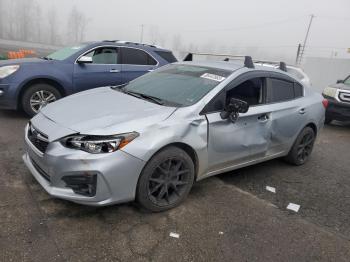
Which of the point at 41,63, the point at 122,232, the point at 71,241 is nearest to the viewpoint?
the point at 71,241

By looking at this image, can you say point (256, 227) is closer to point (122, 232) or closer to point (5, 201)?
point (122, 232)

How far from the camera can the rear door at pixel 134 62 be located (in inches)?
274

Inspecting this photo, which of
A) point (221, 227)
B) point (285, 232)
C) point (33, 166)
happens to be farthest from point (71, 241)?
point (285, 232)

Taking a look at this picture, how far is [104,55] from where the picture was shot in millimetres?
6793

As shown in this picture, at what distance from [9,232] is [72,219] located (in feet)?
1.71

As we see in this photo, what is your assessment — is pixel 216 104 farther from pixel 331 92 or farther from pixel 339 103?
pixel 331 92

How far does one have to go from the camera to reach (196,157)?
11.3 ft

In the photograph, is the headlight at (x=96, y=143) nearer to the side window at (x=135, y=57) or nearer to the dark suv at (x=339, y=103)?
the side window at (x=135, y=57)

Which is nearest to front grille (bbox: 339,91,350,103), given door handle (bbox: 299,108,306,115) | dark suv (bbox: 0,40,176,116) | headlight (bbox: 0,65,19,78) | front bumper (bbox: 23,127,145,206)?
Result: door handle (bbox: 299,108,306,115)

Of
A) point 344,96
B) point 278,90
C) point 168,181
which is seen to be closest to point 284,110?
point 278,90

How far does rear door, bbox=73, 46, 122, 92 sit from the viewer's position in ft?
21.1

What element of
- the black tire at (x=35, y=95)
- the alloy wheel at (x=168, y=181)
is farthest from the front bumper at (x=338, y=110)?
the black tire at (x=35, y=95)

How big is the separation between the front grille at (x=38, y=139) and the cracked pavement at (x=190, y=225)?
0.58 meters

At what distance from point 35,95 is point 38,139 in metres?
3.34
